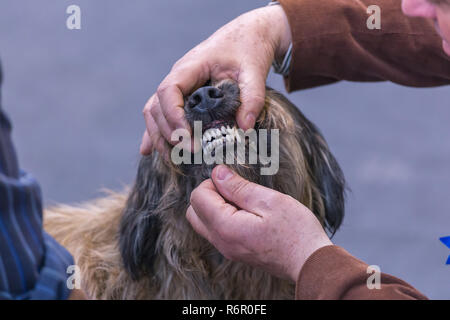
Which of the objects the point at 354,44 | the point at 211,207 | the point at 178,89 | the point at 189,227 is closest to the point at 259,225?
the point at 211,207

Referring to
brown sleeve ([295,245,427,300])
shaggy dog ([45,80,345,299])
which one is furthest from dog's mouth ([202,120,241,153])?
brown sleeve ([295,245,427,300])

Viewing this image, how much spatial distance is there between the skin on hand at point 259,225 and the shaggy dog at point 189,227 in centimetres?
13

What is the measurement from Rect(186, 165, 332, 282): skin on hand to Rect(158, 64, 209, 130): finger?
0.76ft

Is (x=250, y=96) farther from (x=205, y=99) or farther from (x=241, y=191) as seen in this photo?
(x=241, y=191)

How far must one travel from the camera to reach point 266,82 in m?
2.37

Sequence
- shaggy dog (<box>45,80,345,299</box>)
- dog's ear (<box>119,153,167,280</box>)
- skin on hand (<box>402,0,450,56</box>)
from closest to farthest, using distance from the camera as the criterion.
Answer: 1. skin on hand (<box>402,0,450,56</box>)
2. shaggy dog (<box>45,80,345,299</box>)
3. dog's ear (<box>119,153,167,280</box>)

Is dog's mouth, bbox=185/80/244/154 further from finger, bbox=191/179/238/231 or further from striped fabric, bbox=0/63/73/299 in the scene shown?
striped fabric, bbox=0/63/73/299

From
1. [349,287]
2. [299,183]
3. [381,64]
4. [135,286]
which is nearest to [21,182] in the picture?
[349,287]

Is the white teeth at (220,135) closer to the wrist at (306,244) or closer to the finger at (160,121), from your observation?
the finger at (160,121)

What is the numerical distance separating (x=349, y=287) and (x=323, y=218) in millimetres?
943

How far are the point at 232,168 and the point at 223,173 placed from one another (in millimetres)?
46

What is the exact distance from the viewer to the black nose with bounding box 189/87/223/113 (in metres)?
2.09

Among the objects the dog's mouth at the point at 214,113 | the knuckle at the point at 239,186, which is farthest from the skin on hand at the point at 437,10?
the knuckle at the point at 239,186
